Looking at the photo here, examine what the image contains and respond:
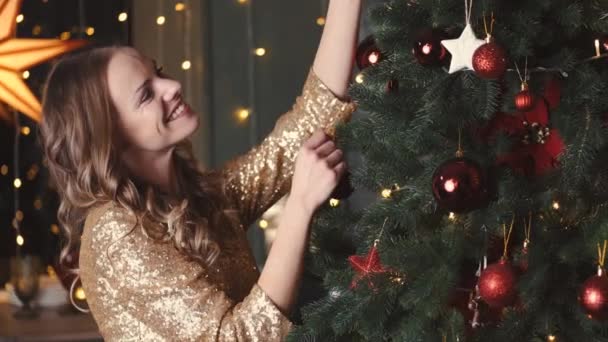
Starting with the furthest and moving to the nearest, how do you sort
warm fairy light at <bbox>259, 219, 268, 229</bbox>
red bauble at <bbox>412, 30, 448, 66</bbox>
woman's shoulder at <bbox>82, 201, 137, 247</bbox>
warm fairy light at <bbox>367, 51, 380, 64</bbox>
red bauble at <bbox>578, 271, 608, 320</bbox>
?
warm fairy light at <bbox>259, 219, 268, 229</bbox>
woman's shoulder at <bbox>82, 201, 137, 247</bbox>
warm fairy light at <bbox>367, 51, 380, 64</bbox>
red bauble at <bbox>412, 30, 448, 66</bbox>
red bauble at <bbox>578, 271, 608, 320</bbox>

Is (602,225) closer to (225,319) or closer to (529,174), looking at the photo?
(529,174)

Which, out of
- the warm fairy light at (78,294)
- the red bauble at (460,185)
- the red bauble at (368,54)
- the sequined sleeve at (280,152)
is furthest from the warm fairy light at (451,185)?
the warm fairy light at (78,294)

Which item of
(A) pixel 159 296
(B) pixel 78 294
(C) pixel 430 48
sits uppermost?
(C) pixel 430 48

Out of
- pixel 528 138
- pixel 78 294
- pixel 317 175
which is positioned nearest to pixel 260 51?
pixel 78 294

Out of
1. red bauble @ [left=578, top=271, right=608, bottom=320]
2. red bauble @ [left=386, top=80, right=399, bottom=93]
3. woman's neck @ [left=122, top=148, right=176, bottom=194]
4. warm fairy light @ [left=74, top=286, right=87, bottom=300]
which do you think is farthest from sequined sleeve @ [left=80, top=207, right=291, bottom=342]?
warm fairy light @ [left=74, top=286, right=87, bottom=300]

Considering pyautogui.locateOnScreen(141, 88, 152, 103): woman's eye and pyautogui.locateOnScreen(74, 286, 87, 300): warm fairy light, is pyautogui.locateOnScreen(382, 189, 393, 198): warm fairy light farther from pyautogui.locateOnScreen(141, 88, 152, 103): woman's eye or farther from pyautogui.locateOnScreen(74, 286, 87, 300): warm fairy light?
pyautogui.locateOnScreen(74, 286, 87, 300): warm fairy light

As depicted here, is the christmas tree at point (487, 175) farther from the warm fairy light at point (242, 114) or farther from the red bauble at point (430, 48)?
the warm fairy light at point (242, 114)

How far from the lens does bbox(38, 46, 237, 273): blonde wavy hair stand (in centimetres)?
154

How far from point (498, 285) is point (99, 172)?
2.59 ft

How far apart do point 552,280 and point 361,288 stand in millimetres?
236

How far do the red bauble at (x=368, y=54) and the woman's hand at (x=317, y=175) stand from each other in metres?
0.13

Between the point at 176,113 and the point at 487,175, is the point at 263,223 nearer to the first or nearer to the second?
the point at 176,113

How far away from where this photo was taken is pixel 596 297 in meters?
0.98

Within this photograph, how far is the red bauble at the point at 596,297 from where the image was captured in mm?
980
